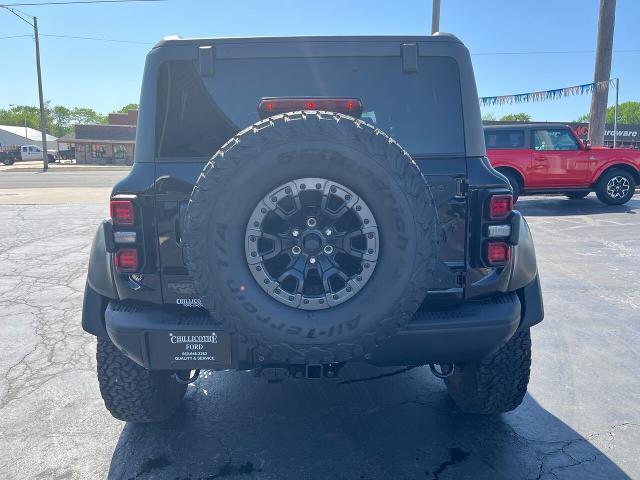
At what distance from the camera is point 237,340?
2207mm

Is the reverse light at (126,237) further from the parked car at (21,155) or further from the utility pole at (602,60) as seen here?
the parked car at (21,155)

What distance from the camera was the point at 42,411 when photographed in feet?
10.2

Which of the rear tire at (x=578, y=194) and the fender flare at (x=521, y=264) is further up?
the fender flare at (x=521, y=264)

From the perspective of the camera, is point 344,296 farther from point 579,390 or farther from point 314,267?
point 579,390

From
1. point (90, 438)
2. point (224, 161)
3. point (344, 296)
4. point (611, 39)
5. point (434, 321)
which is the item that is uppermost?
point (611, 39)

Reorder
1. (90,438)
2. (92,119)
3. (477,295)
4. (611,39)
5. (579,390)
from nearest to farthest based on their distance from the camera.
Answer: (477,295) < (90,438) < (579,390) < (611,39) < (92,119)

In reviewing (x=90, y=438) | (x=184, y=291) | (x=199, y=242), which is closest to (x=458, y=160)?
(x=199, y=242)

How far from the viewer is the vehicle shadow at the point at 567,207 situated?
11.3 meters

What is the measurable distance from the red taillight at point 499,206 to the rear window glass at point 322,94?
1.00 ft

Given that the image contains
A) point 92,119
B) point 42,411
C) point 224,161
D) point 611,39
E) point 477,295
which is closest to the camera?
point 224,161

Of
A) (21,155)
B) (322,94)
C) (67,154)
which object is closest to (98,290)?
(322,94)

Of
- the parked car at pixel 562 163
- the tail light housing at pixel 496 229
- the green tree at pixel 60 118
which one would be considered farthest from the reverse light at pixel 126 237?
the green tree at pixel 60 118

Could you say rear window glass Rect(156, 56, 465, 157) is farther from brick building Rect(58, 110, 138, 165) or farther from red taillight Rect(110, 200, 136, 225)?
brick building Rect(58, 110, 138, 165)

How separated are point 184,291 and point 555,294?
447cm
